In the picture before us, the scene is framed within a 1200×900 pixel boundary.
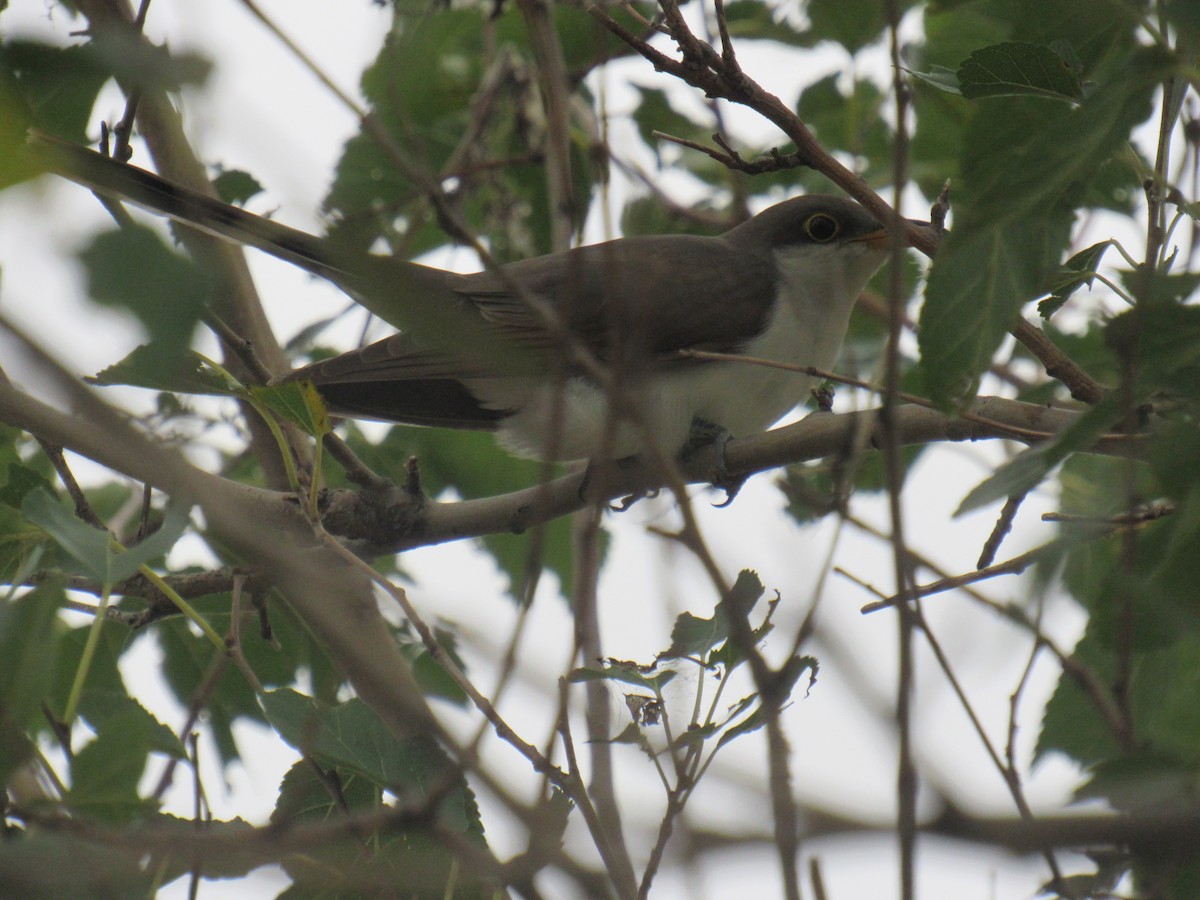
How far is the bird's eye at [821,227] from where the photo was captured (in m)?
5.62

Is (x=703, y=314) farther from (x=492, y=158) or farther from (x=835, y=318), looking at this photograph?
(x=492, y=158)

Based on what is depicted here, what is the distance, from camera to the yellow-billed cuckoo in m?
4.36

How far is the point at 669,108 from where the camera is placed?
220 inches

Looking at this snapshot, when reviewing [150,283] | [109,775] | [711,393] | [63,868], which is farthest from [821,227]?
[63,868]

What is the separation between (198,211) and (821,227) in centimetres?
303

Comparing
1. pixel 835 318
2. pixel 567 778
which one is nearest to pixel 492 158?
pixel 835 318

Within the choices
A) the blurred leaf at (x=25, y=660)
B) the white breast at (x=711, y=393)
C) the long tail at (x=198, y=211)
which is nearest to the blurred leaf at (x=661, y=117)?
the white breast at (x=711, y=393)

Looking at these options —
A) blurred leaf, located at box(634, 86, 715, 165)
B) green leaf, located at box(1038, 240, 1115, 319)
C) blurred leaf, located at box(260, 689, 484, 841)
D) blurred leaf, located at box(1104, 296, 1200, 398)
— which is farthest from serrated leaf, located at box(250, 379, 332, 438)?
blurred leaf, located at box(634, 86, 715, 165)

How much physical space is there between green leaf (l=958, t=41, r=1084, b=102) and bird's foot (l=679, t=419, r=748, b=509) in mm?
1463

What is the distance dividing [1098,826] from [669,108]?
4851 mm

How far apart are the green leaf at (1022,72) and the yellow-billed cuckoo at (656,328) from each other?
4.14 ft

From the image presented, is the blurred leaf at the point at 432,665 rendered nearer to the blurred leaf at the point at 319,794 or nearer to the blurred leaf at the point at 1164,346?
the blurred leaf at the point at 319,794

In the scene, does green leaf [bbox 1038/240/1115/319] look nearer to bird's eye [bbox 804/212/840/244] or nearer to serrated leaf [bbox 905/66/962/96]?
serrated leaf [bbox 905/66/962/96]

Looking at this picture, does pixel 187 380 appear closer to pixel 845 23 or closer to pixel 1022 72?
pixel 1022 72
